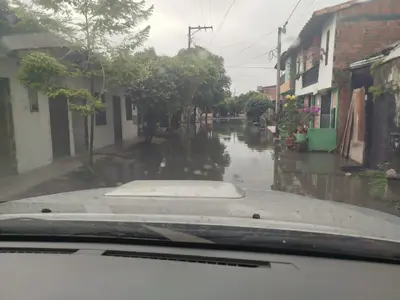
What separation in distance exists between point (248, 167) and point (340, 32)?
6011mm

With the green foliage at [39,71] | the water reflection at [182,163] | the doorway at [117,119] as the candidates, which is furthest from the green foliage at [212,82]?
the green foliage at [39,71]

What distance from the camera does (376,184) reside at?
7.22m

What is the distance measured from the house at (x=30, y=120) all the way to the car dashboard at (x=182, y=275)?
22.9 feet

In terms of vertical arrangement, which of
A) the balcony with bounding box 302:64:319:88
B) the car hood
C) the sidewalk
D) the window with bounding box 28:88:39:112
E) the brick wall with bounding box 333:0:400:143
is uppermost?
the brick wall with bounding box 333:0:400:143

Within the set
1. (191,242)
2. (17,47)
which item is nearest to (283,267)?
(191,242)

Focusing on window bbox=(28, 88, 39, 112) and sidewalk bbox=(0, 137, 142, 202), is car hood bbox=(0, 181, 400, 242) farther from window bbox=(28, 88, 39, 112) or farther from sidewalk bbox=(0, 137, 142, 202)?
window bbox=(28, 88, 39, 112)

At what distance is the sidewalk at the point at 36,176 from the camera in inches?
270

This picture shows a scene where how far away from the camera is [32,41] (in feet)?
25.1

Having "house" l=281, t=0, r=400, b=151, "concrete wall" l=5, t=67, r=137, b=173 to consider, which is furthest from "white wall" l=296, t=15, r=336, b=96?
"concrete wall" l=5, t=67, r=137, b=173

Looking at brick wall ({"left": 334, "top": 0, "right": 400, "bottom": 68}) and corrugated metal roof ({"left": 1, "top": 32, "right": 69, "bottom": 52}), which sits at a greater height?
brick wall ({"left": 334, "top": 0, "right": 400, "bottom": 68})

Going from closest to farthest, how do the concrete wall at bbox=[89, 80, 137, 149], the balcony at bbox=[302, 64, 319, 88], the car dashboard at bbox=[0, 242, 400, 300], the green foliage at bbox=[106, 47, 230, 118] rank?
the car dashboard at bbox=[0, 242, 400, 300] → the green foliage at bbox=[106, 47, 230, 118] → the concrete wall at bbox=[89, 80, 137, 149] → the balcony at bbox=[302, 64, 319, 88]

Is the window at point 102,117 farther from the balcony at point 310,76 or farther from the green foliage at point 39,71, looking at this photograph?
the balcony at point 310,76

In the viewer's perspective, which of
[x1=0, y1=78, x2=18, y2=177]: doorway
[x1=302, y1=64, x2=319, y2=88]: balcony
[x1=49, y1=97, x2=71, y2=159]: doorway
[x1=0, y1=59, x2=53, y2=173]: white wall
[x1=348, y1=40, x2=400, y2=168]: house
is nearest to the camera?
[x1=348, y1=40, x2=400, y2=168]: house

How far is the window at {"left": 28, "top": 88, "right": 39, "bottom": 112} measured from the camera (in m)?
8.88
